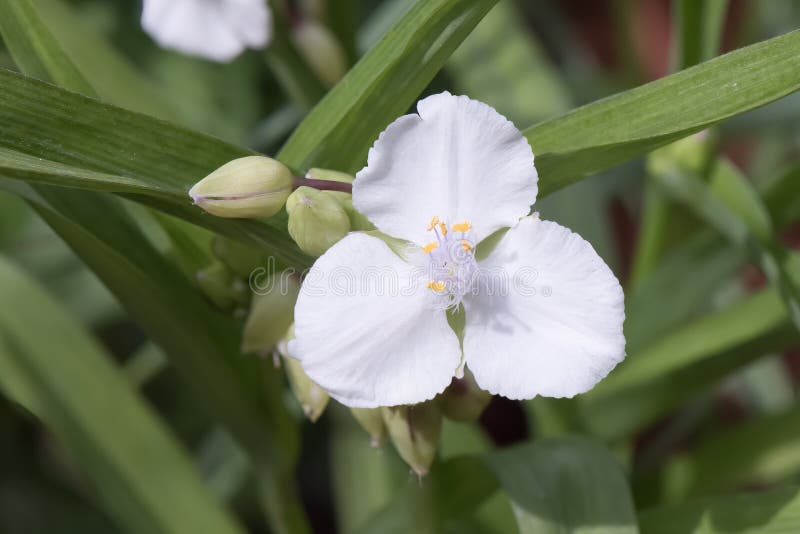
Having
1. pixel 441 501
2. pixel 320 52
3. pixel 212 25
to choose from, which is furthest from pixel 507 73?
pixel 441 501

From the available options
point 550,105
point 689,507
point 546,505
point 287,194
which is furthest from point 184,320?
point 550,105

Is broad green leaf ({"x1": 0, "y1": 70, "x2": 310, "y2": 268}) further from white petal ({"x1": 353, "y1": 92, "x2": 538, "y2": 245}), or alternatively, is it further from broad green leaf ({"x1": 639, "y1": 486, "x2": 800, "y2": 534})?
broad green leaf ({"x1": 639, "y1": 486, "x2": 800, "y2": 534})

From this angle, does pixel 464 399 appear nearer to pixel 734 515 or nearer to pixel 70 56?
pixel 734 515

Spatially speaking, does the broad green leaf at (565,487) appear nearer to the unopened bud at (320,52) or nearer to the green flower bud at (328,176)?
the green flower bud at (328,176)

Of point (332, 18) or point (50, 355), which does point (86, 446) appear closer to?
point (50, 355)

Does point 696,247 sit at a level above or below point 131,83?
below

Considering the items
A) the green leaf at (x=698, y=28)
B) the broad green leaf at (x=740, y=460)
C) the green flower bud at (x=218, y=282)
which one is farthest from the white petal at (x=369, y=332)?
the broad green leaf at (x=740, y=460)
